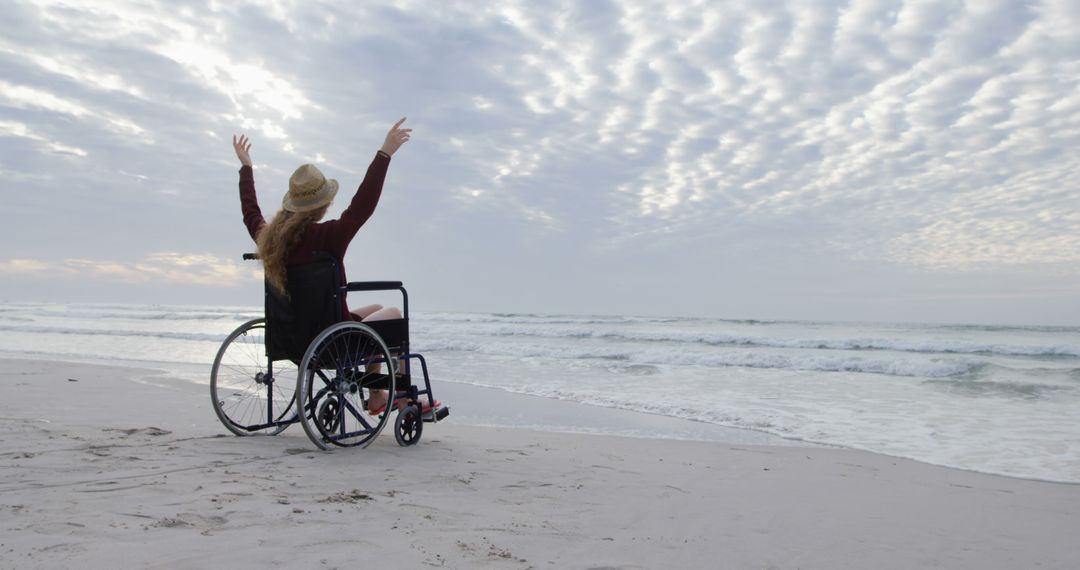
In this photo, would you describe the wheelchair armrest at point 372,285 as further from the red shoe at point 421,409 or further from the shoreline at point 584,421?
the shoreline at point 584,421

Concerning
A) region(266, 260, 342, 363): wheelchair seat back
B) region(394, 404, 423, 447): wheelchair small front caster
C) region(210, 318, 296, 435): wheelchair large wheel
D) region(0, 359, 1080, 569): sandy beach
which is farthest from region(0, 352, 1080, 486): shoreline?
region(266, 260, 342, 363): wheelchair seat back

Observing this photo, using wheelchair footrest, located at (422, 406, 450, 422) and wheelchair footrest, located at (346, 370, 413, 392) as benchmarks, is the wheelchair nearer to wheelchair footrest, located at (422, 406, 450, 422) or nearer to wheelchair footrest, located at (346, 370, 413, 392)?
wheelchair footrest, located at (346, 370, 413, 392)

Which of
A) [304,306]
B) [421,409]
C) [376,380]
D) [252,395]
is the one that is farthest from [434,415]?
[252,395]

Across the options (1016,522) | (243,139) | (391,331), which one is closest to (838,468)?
(1016,522)

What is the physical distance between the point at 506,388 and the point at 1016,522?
606 centimetres

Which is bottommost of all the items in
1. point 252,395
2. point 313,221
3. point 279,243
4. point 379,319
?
point 252,395

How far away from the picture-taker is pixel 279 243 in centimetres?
335

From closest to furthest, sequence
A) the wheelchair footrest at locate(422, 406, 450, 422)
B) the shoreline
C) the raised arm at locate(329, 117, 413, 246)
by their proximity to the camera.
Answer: the raised arm at locate(329, 117, 413, 246)
the wheelchair footrest at locate(422, 406, 450, 422)
the shoreline

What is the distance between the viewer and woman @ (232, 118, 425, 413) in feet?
10.8

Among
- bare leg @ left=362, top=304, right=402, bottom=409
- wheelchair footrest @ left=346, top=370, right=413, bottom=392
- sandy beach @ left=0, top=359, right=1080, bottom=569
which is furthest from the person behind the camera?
bare leg @ left=362, top=304, right=402, bottom=409

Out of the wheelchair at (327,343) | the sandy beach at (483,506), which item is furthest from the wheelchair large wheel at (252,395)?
the sandy beach at (483,506)

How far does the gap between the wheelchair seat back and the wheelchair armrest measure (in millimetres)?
82

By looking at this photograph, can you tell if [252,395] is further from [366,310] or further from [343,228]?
[343,228]

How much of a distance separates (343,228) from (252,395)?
5.06 ft
